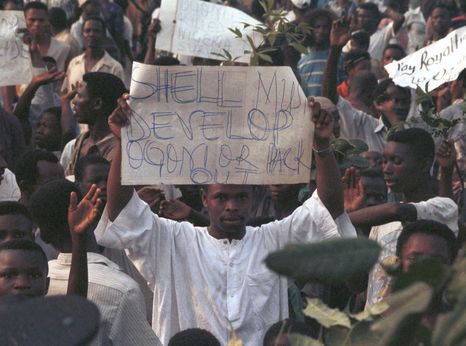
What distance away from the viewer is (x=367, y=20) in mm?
14453

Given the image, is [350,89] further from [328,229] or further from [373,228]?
[328,229]

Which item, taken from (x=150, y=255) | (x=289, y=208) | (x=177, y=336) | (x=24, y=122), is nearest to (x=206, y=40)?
(x=24, y=122)

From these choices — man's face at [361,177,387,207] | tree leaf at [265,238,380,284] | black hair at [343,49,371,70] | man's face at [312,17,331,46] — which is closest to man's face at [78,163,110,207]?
man's face at [361,177,387,207]

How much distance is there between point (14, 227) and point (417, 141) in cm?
216

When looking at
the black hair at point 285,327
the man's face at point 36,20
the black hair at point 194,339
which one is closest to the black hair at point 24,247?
the black hair at point 194,339

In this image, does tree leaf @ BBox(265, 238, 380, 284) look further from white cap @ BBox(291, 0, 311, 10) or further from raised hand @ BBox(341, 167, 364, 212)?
white cap @ BBox(291, 0, 311, 10)

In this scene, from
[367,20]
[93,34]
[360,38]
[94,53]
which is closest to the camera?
[94,53]

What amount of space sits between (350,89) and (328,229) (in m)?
5.39

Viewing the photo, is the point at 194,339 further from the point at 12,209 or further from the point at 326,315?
the point at 326,315

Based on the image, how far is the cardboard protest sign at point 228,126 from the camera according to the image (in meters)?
5.19

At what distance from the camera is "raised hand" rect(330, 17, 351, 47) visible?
8.00 metres

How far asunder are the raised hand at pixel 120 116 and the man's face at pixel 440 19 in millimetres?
8186

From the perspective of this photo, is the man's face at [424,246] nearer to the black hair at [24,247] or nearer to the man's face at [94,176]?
the black hair at [24,247]

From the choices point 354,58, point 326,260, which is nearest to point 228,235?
point 326,260
